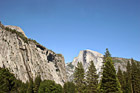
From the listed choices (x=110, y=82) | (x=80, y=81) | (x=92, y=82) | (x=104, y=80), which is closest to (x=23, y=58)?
(x=80, y=81)

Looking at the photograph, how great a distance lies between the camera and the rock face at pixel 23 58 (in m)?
72.8

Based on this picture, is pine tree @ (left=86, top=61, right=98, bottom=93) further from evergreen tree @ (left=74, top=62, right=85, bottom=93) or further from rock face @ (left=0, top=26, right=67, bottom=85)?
rock face @ (left=0, top=26, right=67, bottom=85)

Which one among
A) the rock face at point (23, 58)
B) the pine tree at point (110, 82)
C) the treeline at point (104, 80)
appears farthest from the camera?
the rock face at point (23, 58)

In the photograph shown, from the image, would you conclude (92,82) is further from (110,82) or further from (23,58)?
(23,58)

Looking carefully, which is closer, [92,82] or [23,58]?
[92,82]

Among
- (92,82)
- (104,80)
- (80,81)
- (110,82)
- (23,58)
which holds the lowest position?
(110,82)

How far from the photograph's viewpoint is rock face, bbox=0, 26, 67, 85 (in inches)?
2864

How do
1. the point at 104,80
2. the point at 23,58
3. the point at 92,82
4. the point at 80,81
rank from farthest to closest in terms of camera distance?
1. the point at 23,58
2. the point at 80,81
3. the point at 92,82
4. the point at 104,80

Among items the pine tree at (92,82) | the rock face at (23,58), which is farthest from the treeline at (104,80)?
the rock face at (23,58)

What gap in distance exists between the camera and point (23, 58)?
3430 inches

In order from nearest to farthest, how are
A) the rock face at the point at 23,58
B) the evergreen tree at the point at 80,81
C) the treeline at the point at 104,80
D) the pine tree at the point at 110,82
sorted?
the pine tree at the point at 110,82
the treeline at the point at 104,80
the evergreen tree at the point at 80,81
the rock face at the point at 23,58

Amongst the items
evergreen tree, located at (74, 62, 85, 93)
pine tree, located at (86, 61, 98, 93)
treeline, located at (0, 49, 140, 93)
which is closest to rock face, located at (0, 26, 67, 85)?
treeline, located at (0, 49, 140, 93)

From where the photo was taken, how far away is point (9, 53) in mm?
75000

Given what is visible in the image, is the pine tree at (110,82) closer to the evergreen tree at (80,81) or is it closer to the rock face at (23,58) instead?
the evergreen tree at (80,81)
